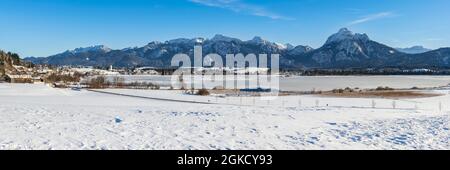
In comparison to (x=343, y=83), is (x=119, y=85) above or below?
above

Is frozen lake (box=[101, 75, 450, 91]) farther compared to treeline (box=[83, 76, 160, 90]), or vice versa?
frozen lake (box=[101, 75, 450, 91])

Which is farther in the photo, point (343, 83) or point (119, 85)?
point (343, 83)

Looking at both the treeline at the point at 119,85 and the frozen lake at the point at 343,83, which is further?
the frozen lake at the point at 343,83

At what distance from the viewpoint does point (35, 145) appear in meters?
10.0
